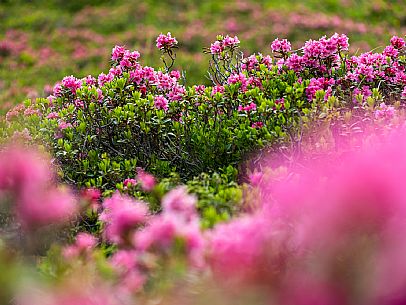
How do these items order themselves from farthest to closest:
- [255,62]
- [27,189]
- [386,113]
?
[255,62]
[386,113]
[27,189]

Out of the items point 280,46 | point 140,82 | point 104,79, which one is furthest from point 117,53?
point 280,46

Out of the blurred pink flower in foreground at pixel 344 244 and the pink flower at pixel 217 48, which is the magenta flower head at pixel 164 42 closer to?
the pink flower at pixel 217 48

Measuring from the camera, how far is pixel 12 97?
12094 millimetres

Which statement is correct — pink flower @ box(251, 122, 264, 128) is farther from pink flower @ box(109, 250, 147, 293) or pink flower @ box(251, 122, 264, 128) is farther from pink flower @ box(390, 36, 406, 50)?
pink flower @ box(109, 250, 147, 293)

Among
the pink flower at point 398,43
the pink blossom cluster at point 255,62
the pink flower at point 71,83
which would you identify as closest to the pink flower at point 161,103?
the pink flower at point 71,83

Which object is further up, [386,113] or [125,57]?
[125,57]

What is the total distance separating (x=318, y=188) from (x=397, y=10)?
1668cm

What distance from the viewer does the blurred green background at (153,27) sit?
13930 mm

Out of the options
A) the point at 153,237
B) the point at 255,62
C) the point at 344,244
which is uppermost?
the point at 255,62

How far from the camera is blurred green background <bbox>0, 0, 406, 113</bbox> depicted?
13.9 m

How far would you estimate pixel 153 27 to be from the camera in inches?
595

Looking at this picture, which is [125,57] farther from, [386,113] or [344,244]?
[344,244]

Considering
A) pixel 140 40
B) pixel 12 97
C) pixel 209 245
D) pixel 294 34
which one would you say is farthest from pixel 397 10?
pixel 209 245

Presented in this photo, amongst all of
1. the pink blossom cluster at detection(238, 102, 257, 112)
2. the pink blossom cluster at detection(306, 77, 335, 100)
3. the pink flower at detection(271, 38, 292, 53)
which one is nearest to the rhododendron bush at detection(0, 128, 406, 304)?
the pink blossom cluster at detection(238, 102, 257, 112)
